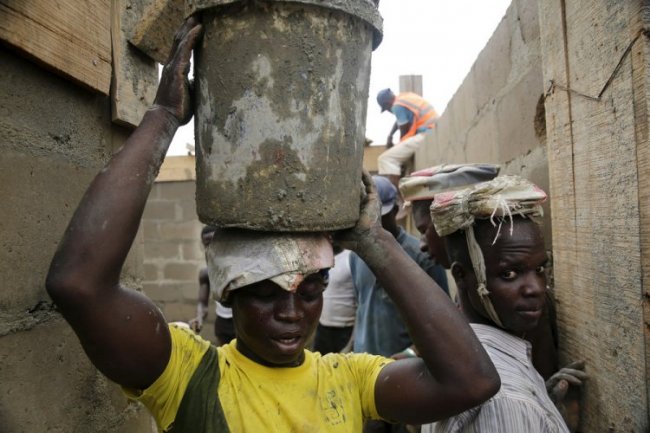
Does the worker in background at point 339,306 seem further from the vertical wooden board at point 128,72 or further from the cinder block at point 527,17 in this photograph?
the vertical wooden board at point 128,72

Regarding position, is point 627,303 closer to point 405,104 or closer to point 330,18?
point 330,18

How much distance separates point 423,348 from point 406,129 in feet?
21.2

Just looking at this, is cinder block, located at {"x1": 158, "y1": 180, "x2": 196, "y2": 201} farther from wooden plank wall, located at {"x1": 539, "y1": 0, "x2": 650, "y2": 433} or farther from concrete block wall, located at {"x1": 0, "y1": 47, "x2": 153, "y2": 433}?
A: wooden plank wall, located at {"x1": 539, "y1": 0, "x2": 650, "y2": 433}

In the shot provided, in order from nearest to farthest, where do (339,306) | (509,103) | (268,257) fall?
(268,257) → (509,103) → (339,306)

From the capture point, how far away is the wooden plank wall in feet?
4.84

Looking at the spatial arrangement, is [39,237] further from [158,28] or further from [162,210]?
[162,210]

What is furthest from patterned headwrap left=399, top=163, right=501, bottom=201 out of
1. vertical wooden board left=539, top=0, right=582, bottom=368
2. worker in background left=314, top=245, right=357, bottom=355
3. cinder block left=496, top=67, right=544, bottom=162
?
worker in background left=314, top=245, right=357, bottom=355

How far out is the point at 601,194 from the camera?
65.6 inches

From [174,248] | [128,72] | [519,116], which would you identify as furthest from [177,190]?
[128,72]

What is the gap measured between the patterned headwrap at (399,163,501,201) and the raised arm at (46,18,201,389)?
5.26ft

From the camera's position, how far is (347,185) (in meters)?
1.27

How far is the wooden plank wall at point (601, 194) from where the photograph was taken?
1.47m

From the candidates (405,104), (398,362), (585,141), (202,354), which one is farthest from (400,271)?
(405,104)

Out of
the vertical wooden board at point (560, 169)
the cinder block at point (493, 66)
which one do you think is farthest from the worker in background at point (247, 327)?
the cinder block at point (493, 66)
